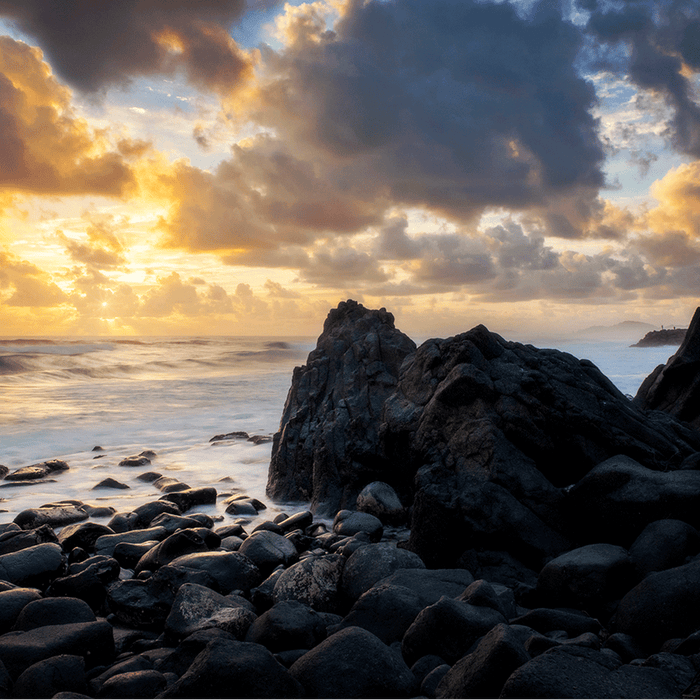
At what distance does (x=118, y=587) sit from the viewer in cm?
568

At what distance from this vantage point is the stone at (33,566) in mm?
5973

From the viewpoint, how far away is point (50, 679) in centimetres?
385

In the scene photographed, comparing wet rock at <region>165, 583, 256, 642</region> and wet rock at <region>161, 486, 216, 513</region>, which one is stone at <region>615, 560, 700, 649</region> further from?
wet rock at <region>161, 486, 216, 513</region>

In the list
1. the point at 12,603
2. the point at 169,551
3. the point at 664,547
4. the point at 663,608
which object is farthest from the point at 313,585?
the point at 664,547

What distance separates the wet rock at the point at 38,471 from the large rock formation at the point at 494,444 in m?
7.42

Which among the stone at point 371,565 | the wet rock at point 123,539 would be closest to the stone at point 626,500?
the stone at point 371,565

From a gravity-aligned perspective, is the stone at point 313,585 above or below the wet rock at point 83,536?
above

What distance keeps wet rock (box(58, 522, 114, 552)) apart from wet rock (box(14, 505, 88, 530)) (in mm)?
1221

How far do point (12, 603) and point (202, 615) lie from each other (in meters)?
1.88

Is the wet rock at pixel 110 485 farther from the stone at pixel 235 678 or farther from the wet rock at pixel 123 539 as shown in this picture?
the stone at pixel 235 678

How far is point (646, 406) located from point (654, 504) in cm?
561

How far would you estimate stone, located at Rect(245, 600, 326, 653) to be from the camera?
14.2ft

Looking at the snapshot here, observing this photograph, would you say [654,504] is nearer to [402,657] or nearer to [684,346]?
[402,657]

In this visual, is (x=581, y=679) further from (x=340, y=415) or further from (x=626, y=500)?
(x=340, y=415)
